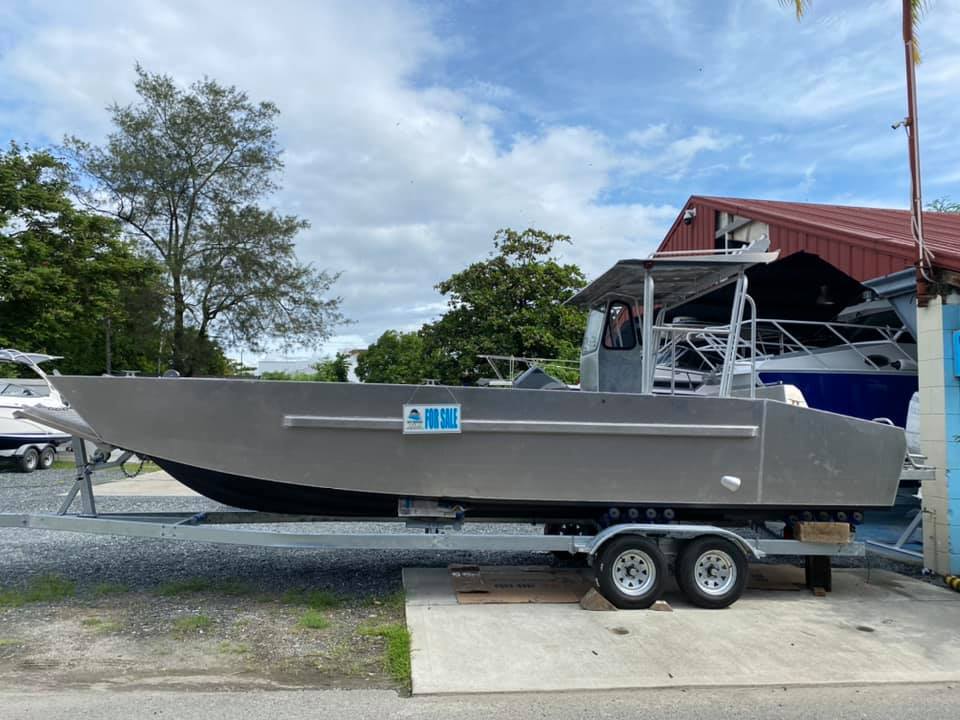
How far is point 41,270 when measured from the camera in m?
19.1

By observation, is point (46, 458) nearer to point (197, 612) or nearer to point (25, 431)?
point (25, 431)

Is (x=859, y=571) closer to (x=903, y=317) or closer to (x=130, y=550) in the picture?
(x=903, y=317)

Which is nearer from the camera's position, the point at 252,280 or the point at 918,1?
the point at 918,1

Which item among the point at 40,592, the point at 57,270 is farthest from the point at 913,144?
the point at 57,270

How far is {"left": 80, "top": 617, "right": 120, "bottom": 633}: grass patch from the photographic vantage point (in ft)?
16.8

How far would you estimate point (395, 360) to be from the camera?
41281 mm

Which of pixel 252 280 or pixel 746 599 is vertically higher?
pixel 252 280

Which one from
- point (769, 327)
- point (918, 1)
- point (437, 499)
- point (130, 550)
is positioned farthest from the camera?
point (769, 327)

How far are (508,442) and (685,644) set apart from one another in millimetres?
1807

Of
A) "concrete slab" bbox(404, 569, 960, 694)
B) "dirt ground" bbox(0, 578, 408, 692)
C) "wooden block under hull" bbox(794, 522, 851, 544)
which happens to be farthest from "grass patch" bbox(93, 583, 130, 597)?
"wooden block under hull" bbox(794, 522, 851, 544)

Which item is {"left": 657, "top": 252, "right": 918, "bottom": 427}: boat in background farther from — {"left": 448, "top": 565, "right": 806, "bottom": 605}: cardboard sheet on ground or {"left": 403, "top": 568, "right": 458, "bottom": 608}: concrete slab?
{"left": 403, "top": 568, "right": 458, "bottom": 608}: concrete slab

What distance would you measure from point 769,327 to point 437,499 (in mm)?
8871

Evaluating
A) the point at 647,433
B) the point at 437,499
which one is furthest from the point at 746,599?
the point at 437,499

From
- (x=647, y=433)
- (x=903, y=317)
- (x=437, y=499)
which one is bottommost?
(x=437, y=499)
